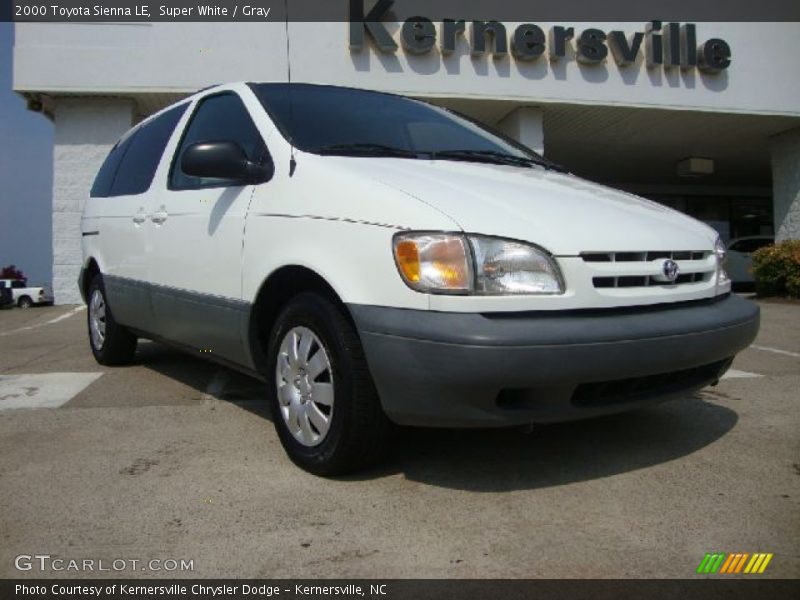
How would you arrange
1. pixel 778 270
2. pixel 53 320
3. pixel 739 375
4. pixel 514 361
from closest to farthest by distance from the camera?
pixel 514 361
pixel 739 375
pixel 53 320
pixel 778 270

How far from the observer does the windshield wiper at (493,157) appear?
3152mm

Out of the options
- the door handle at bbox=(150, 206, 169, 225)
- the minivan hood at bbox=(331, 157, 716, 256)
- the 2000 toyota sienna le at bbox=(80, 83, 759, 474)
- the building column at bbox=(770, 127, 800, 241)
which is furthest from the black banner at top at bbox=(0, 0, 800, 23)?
the minivan hood at bbox=(331, 157, 716, 256)

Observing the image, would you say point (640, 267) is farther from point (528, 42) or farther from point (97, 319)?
point (528, 42)

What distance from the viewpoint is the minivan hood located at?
2.34 meters

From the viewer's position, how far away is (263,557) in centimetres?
201

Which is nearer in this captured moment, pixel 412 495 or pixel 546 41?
pixel 412 495

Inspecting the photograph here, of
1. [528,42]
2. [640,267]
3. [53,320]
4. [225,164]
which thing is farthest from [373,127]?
[528,42]

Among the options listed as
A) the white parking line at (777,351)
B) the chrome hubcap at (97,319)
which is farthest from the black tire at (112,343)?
the white parking line at (777,351)

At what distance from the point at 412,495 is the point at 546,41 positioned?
1007 centimetres

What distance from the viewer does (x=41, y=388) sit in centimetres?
422

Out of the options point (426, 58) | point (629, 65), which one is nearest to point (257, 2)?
point (426, 58)

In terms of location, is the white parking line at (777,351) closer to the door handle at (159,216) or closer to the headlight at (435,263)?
the headlight at (435,263)

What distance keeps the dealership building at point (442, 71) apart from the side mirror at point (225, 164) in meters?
7.36

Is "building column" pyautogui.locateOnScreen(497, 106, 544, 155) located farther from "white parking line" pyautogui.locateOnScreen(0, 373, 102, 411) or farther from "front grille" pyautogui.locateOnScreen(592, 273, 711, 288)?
"front grille" pyautogui.locateOnScreen(592, 273, 711, 288)
